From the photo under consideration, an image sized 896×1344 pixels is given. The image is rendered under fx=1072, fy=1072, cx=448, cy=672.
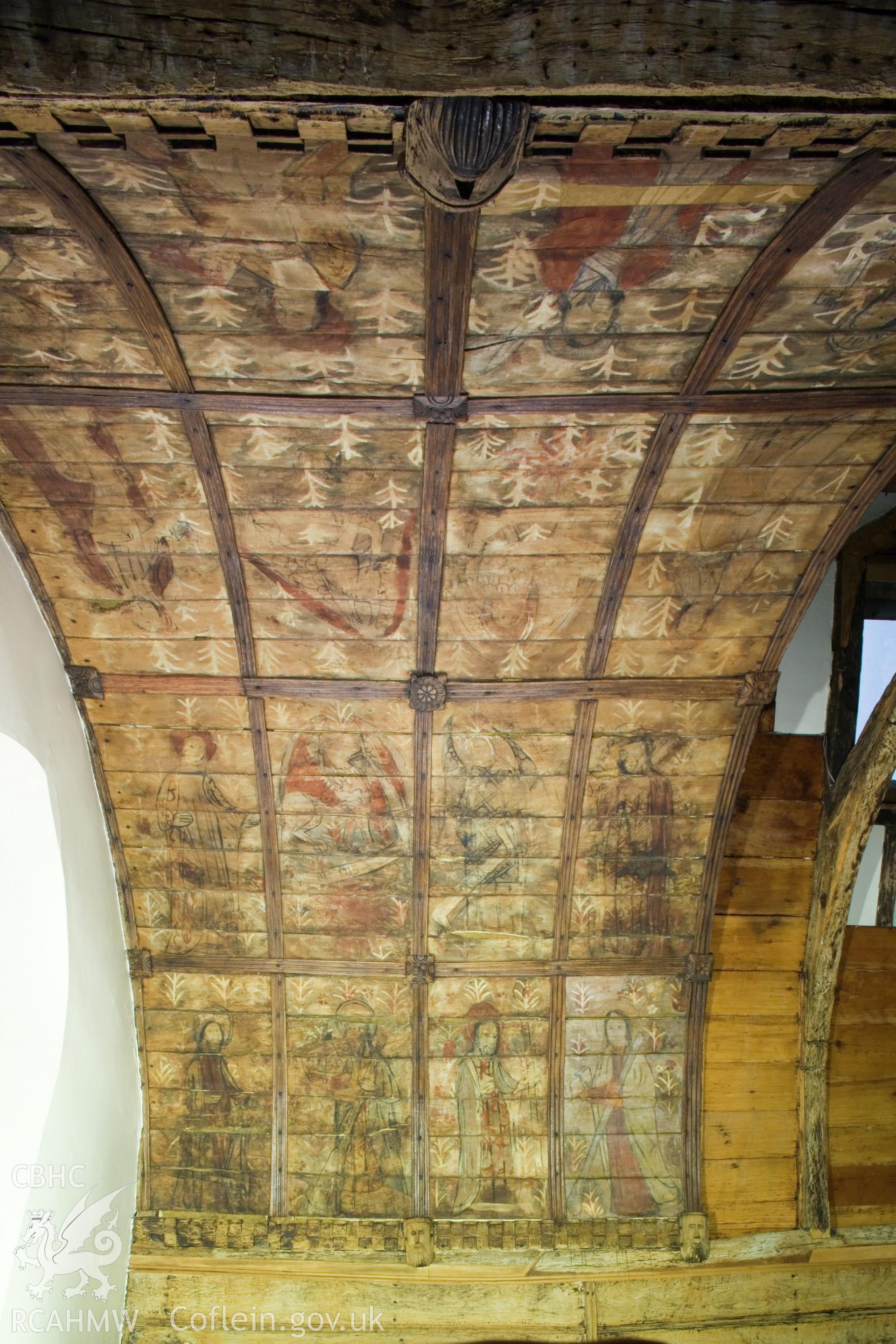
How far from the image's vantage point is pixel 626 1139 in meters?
7.68

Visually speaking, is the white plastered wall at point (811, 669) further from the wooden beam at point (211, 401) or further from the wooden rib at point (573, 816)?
the wooden beam at point (211, 401)

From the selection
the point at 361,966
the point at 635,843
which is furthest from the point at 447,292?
the point at 361,966

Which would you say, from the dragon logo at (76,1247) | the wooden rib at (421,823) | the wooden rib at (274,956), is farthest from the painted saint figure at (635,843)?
the dragon logo at (76,1247)

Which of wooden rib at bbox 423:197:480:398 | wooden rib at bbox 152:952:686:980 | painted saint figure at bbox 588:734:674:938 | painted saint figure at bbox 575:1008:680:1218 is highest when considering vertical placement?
wooden rib at bbox 423:197:480:398

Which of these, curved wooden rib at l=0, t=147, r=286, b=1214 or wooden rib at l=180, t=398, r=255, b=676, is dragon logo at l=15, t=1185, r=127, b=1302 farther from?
wooden rib at l=180, t=398, r=255, b=676

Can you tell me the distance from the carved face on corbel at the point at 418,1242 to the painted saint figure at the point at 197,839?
2.44 m

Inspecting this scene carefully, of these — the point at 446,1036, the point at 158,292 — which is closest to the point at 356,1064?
the point at 446,1036

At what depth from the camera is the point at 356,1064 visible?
298 inches

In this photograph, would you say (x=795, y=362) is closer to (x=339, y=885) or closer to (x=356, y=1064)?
(x=339, y=885)

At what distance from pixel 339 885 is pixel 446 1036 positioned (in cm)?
140

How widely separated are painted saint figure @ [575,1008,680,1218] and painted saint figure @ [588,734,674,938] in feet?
2.82

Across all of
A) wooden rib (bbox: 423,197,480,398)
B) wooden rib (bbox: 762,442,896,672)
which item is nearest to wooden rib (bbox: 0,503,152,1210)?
wooden rib (bbox: 423,197,480,398)

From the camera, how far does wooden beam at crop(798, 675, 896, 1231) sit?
7473 mm

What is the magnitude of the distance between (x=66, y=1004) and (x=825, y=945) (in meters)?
5.21
